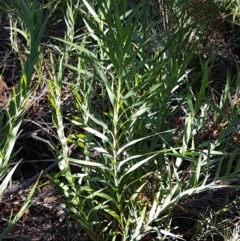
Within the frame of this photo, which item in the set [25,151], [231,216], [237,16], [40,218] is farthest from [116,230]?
[237,16]

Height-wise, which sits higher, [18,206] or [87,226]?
[87,226]

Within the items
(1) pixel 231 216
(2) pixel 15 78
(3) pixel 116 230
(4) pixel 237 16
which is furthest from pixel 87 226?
(4) pixel 237 16

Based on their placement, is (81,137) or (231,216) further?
(231,216)

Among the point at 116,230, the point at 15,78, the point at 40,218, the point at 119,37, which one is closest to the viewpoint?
the point at 119,37

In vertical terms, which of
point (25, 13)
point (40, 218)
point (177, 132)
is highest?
point (25, 13)

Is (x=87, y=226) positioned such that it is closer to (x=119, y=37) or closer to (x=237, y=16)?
(x=119, y=37)

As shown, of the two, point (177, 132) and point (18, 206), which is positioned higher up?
point (177, 132)

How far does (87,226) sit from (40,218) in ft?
0.90

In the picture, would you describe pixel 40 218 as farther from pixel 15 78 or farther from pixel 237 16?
pixel 237 16

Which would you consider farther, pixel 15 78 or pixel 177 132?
pixel 15 78

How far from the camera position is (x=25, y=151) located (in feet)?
5.62

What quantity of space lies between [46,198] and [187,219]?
415 mm

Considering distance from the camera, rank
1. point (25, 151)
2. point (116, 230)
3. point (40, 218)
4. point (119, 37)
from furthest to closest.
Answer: point (25, 151), point (40, 218), point (116, 230), point (119, 37)

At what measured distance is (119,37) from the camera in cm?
108
